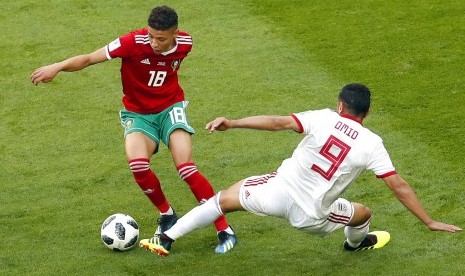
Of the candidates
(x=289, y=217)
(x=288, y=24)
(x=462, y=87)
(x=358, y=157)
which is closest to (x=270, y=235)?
(x=289, y=217)

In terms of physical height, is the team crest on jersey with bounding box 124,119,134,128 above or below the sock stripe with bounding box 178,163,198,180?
above

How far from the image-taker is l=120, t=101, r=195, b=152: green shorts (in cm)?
958

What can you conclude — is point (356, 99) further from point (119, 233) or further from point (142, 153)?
point (119, 233)

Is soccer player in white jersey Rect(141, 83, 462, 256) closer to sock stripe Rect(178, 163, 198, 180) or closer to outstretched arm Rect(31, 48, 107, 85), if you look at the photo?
sock stripe Rect(178, 163, 198, 180)

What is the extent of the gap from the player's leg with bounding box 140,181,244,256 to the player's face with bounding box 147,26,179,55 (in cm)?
140


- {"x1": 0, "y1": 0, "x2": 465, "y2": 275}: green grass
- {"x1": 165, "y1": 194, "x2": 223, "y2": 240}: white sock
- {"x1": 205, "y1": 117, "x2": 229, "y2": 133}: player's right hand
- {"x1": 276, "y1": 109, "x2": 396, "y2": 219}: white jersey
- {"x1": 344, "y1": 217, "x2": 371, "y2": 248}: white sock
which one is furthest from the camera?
{"x1": 0, "y1": 0, "x2": 465, "y2": 275}: green grass

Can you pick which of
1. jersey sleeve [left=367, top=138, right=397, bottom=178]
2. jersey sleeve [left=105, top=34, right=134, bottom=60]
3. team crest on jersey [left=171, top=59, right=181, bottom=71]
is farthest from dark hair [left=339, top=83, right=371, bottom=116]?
jersey sleeve [left=105, top=34, right=134, bottom=60]

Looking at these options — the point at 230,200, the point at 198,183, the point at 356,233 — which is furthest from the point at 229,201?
the point at 356,233

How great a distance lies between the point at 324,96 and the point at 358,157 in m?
4.27

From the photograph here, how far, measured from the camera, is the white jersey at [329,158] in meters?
8.27

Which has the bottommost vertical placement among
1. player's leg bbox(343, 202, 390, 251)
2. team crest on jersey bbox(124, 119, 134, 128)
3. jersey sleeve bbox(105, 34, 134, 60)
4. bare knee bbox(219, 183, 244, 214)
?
player's leg bbox(343, 202, 390, 251)

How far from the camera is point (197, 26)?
14391mm

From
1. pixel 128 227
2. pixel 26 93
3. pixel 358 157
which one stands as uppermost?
pixel 358 157

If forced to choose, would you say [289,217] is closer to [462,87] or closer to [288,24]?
[462,87]
